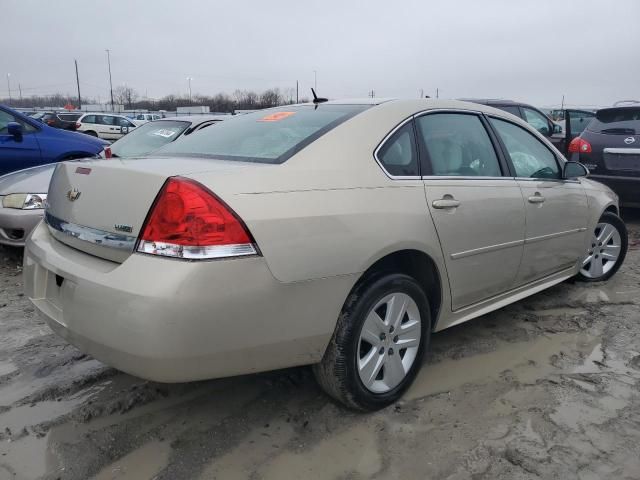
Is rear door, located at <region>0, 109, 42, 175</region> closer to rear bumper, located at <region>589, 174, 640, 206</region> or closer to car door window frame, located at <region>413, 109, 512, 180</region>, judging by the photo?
car door window frame, located at <region>413, 109, 512, 180</region>

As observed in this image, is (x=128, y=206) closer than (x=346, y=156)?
Yes

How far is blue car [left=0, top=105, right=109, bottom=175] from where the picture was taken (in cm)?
682

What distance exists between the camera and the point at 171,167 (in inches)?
89.5

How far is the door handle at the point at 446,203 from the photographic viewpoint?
9.02ft

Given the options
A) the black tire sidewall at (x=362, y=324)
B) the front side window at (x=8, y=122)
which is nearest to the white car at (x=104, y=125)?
the front side window at (x=8, y=122)

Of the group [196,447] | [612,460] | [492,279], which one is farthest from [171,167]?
[612,460]

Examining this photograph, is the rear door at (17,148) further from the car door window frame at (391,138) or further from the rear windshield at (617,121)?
the rear windshield at (617,121)

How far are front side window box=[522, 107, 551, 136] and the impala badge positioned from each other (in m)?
8.23

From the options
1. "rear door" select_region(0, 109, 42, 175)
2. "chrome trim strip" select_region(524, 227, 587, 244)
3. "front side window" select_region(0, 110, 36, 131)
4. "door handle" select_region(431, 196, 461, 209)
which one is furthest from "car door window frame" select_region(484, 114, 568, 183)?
"front side window" select_region(0, 110, 36, 131)

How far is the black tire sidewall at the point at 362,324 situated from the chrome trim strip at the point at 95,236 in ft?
3.24

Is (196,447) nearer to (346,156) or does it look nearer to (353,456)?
(353,456)

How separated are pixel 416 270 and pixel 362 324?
558 millimetres

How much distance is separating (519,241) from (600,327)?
104 centimetres

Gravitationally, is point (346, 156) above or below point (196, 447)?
above
